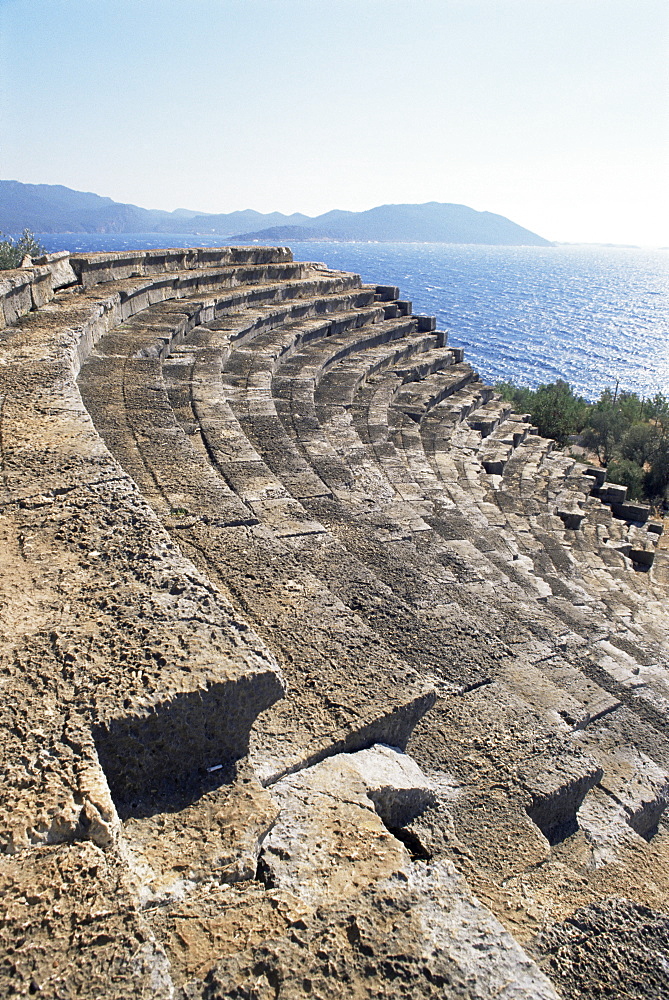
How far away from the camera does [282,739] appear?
247 cm

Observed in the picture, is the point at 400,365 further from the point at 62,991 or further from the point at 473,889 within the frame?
the point at 62,991

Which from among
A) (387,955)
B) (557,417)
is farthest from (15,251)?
(387,955)

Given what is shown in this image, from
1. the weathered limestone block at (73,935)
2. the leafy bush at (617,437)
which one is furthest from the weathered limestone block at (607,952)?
the leafy bush at (617,437)

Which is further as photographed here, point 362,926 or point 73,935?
point 362,926

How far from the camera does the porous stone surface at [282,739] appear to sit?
166cm

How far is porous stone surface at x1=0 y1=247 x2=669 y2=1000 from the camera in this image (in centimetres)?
166

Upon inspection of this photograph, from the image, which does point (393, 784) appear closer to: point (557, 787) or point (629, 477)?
point (557, 787)

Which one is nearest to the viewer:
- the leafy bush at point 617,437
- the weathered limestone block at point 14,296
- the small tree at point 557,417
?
the weathered limestone block at point 14,296

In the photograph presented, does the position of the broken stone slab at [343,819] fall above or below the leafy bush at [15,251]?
below

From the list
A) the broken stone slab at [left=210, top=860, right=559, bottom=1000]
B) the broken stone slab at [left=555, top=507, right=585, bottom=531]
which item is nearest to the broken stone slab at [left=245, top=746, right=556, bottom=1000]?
the broken stone slab at [left=210, top=860, right=559, bottom=1000]

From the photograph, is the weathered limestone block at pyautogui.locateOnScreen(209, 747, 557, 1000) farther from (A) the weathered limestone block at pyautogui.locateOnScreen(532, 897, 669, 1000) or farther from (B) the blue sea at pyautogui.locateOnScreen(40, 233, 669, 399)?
(B) the blue sea at pyautogui.locateOnScreen(40, 233, 669, 399)

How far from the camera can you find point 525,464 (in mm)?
12773

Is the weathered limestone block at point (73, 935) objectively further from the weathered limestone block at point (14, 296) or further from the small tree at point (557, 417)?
the small tree at point (557, 417)

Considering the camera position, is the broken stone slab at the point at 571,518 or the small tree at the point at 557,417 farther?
the small tree at the point at 557,417
